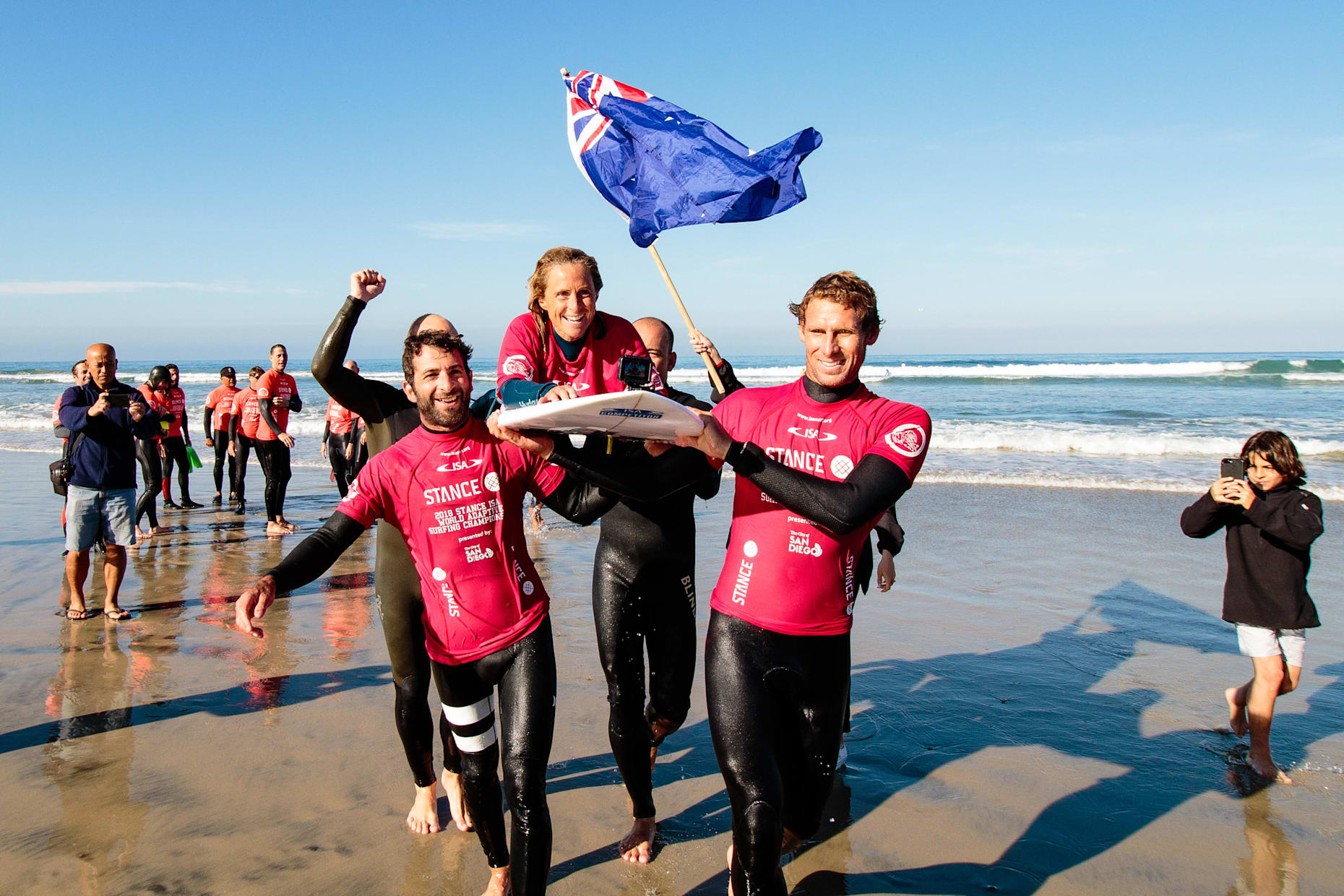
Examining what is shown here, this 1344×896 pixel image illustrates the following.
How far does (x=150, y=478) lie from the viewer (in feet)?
37.2

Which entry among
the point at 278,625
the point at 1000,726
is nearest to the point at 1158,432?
the point at 1000,726

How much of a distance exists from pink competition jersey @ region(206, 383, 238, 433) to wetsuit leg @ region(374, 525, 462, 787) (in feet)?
36.5

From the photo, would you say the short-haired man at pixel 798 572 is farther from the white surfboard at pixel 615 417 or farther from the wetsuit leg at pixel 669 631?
the wetsuit leg at pixel 669 631

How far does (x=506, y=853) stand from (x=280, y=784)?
1561 mm

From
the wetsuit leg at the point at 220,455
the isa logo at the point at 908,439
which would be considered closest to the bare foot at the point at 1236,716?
the isa logo at the point at 908,439

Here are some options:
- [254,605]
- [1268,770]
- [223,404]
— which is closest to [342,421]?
[223,404]

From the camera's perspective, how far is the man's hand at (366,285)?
4039 mm

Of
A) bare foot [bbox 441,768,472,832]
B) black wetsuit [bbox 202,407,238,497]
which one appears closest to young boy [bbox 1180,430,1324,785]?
bare foot [bbox 441,768,472,832]

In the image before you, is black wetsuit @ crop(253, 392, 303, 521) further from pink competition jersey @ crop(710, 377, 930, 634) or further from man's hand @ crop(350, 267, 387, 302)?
pink competition jersey @ crop(710, 377, 930, 634)

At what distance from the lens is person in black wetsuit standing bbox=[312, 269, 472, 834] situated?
12.7 feet

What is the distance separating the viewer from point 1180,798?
14.3ft

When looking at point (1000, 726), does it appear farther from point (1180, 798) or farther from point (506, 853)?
point (506, 853)

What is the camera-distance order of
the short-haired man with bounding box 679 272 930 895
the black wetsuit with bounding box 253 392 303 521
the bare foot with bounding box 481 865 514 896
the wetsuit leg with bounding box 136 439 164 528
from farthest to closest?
the black wetsuit with bounding box 253 392 303 521 < the wetsuit leg with bounding box 136 439 164 528 < the bare foot with bounding box 481 865 514 896 < the short-haired man with bounding box 679 272 930 895

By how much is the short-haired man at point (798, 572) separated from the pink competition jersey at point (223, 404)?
41.4 feet
